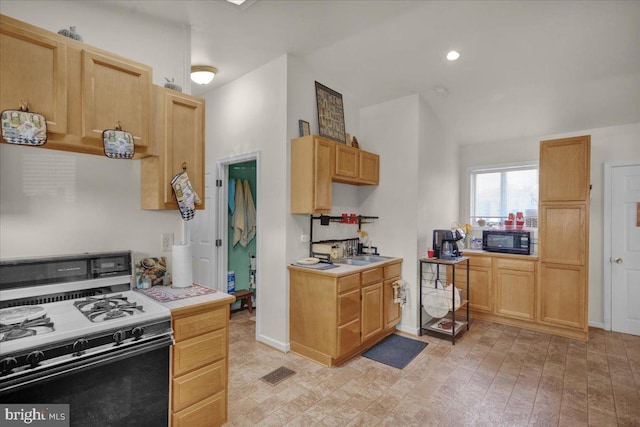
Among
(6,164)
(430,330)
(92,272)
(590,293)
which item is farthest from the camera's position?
(590,293)


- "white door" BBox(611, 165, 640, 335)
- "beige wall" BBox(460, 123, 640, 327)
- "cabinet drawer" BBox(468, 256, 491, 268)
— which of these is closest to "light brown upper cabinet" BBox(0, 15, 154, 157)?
"cabinet drawer" BBox(468, 256, 491, 268)

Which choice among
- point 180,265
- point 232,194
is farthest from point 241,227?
point 180,265

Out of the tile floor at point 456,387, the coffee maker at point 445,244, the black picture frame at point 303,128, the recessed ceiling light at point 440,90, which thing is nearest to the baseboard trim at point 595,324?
the tile floor at point 456,387

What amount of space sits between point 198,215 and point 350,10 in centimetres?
315

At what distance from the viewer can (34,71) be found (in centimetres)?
163

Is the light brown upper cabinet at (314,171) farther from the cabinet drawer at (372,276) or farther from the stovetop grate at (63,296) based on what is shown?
the stovetop grate at (63,296)

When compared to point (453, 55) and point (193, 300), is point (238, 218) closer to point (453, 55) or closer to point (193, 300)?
point (193, 300)

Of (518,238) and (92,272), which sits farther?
(518,238)

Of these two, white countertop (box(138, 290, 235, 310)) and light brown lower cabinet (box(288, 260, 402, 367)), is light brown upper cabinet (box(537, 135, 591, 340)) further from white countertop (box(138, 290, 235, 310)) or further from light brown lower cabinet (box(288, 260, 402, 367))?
white countertop (box(138, 290, 235, 310))

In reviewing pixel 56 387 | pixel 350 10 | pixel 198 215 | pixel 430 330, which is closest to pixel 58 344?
pixel 56 387

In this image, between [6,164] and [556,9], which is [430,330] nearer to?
[556,9]

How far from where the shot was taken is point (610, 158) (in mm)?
4008

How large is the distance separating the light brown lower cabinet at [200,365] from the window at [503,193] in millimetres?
4345

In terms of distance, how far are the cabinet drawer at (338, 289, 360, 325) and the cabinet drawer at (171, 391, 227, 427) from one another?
1240 mm
